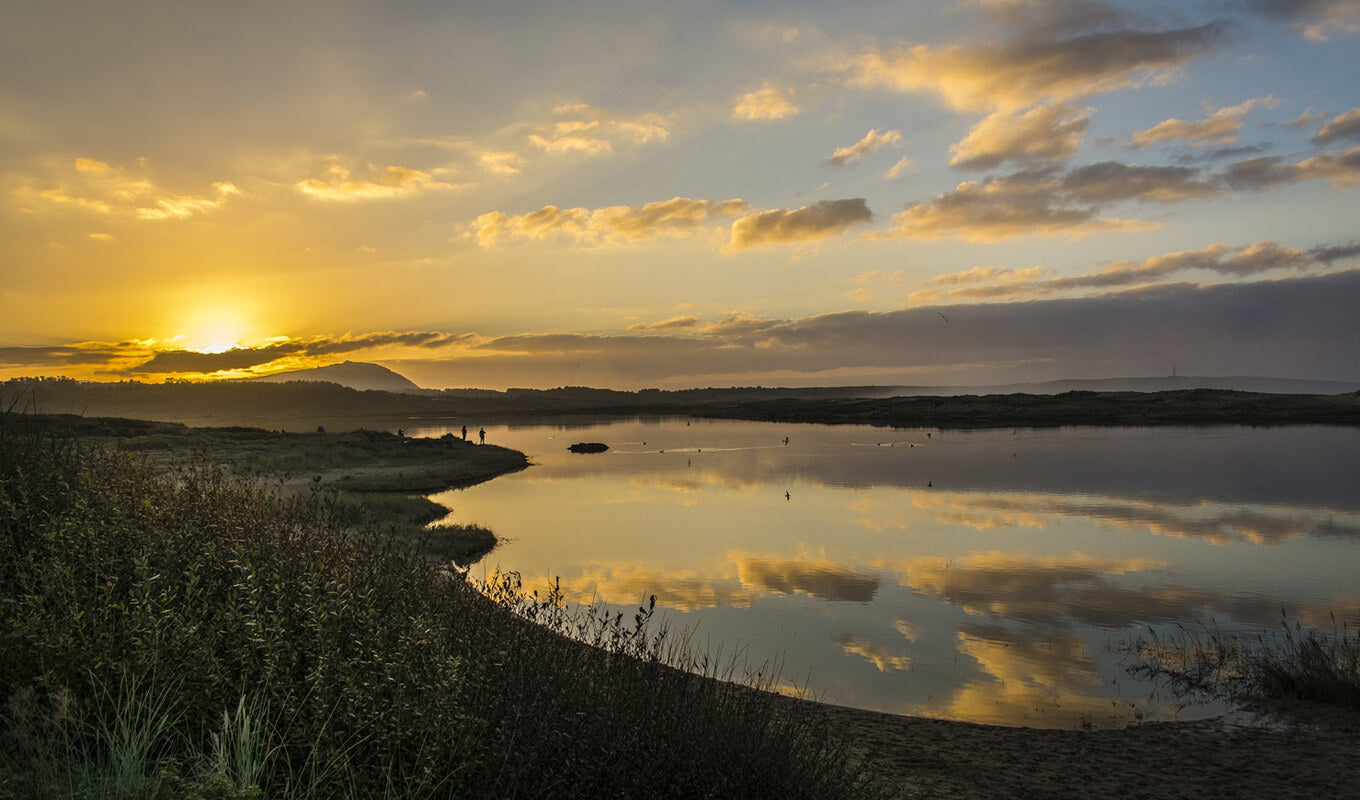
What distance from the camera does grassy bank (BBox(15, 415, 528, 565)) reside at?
28.2m

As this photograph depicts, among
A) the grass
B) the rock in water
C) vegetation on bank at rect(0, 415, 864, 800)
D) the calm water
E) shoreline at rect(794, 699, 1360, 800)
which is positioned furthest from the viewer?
the rock in water

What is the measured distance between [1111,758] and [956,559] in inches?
575

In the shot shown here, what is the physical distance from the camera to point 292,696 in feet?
17.8

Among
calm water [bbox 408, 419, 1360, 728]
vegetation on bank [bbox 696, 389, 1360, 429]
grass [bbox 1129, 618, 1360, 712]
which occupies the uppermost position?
vegetation on bank [bbox 696, 389, 1360, 429]

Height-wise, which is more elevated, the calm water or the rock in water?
the rock in water

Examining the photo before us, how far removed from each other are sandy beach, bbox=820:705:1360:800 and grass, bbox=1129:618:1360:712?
75 cm

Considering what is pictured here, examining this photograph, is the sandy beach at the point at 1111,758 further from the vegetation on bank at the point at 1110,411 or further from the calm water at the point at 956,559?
the vegetation on bank at the point at 1110,411

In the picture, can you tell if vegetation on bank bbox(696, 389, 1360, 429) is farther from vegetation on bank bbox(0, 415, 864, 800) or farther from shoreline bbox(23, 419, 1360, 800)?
vegetation on bank bbox(0, 415, 864, 800)

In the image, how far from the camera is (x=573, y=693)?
261 inches

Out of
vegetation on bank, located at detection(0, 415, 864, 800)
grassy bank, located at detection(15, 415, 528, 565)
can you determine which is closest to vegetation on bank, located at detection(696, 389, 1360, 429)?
grassy bank, located at detection(15, 415, 528, 565)

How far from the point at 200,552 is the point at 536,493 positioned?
115ft

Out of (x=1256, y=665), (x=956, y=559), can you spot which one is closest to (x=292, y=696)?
(x=1256, y=665)

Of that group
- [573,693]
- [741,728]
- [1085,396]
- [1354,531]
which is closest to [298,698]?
[573,693]

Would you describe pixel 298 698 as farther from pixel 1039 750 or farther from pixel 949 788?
pixel 1039 750
